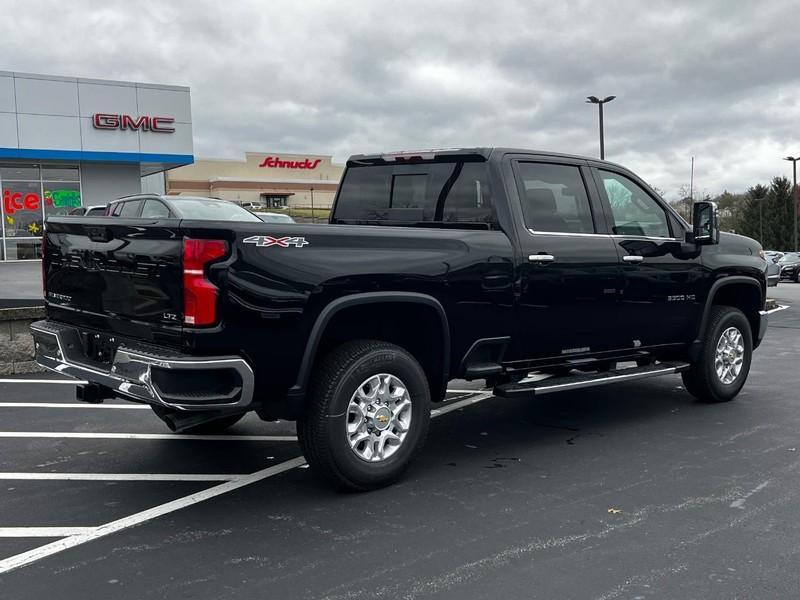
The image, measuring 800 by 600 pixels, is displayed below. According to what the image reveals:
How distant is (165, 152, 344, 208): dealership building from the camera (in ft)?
230

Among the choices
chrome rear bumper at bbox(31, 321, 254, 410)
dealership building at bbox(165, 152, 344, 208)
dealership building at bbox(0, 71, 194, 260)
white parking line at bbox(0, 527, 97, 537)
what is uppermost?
dealership building at bbox(165, 152, 344, 208)

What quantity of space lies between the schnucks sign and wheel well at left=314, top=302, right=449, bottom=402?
70.9 m

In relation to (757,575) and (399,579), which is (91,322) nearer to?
(399,579)

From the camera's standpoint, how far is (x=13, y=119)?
24.0m

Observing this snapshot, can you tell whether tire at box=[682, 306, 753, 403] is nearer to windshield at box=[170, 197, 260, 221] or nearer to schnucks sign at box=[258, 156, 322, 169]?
windshield at box=[170, 197, 260, 221]

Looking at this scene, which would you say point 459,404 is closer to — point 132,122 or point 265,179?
point 132,122

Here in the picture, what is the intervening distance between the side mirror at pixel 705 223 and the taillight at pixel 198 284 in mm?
4204

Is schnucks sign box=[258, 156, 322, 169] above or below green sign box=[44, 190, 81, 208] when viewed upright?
above

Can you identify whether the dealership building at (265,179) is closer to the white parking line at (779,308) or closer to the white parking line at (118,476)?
the white parking line at (779,308)

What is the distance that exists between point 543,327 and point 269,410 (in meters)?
2.05

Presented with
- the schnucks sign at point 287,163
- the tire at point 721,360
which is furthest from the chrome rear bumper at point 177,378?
the schnucks sign at point 287,163

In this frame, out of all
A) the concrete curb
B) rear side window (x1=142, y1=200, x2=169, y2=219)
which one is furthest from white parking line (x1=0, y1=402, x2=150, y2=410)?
rear side window (x1=142, y1=200, x2=169, y2=219)

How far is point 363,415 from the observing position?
15.0 ft

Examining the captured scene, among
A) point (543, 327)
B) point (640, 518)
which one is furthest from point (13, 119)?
point (640, 518)
